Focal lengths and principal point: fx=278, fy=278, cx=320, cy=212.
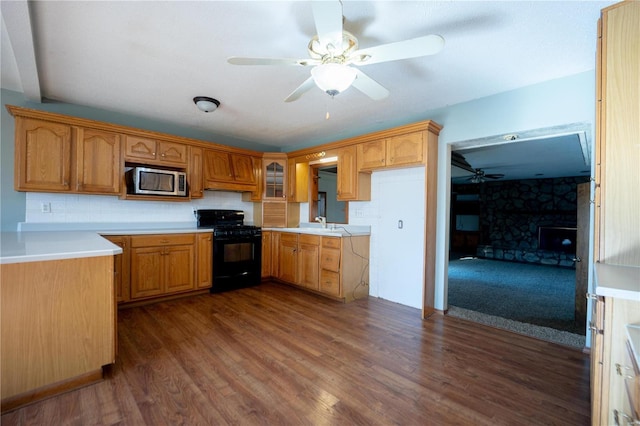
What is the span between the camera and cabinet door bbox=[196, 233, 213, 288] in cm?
382

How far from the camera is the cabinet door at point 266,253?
4.55m

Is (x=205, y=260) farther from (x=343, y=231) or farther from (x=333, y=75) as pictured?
(x=333, y=75)

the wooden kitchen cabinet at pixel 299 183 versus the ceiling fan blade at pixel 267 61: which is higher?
the ceiling fan blade at pixel 267 61

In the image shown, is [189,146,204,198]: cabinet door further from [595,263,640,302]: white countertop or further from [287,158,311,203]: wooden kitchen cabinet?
[595,263,640,302]: white countertop

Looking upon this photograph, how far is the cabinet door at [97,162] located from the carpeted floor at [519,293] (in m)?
4.59

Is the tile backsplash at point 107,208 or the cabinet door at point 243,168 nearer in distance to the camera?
the tile backsplash at point 107,208

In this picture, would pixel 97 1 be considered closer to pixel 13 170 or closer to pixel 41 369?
pixel 41 369

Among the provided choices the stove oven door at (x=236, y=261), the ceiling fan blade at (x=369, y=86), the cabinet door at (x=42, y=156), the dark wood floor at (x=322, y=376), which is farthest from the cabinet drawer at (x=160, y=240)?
the ceiling fan blade at (x=369, y=86)

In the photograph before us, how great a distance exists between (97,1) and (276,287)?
365cm

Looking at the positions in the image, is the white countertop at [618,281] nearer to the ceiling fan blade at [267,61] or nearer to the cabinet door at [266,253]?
the ceiling fan blade at [267,61]

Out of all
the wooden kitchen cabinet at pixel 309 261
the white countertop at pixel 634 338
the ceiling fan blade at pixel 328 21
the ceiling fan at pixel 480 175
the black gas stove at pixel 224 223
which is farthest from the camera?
the ceiling fan at pixel 480 175

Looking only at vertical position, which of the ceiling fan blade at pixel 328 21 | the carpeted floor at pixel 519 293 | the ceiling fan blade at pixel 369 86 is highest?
the ceiling fan blade at pixel 328 21


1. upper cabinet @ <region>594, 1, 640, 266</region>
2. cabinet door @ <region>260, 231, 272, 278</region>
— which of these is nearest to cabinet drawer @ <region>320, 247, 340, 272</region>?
cabinet door @ <region>260, 231, 272, 278</region>

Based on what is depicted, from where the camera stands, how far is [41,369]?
1700 mm
